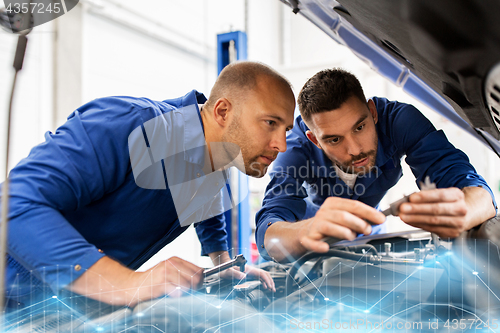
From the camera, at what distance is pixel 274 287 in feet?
1.69

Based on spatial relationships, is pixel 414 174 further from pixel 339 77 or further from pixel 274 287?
pixel 274 287

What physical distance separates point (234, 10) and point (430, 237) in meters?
2.21

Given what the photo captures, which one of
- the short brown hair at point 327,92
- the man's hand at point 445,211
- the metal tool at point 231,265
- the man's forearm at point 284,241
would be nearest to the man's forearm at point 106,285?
the metal tool at point 231,265

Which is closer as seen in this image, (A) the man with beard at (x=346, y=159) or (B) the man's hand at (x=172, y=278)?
(B) the man's hand at (x=172, y=278)

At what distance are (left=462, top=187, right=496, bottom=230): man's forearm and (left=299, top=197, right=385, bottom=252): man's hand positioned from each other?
0.17m

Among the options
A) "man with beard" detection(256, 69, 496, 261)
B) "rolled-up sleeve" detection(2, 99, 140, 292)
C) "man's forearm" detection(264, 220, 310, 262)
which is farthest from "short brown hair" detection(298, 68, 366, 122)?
"rolled-up sleeve" detection(2, 99, 140, 292)

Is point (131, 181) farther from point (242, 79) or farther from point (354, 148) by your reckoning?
point (354, 148)

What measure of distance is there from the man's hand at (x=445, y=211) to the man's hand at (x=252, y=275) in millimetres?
222

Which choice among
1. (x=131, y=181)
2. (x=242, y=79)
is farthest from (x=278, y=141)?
(x=131, y=181)

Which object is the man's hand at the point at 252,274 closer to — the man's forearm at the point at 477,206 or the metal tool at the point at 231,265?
the metal tool at the point at 231,265

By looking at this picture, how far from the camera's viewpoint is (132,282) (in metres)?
0.41

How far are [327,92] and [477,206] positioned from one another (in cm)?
32

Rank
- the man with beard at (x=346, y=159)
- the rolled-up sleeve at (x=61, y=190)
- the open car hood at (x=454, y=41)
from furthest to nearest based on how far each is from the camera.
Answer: the man with beard at (x=346, y=159), the rolled-up sleeve at (x=61, y=190), the open car hood at (x=454, y=41)

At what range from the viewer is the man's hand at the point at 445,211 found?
0.40 metres
